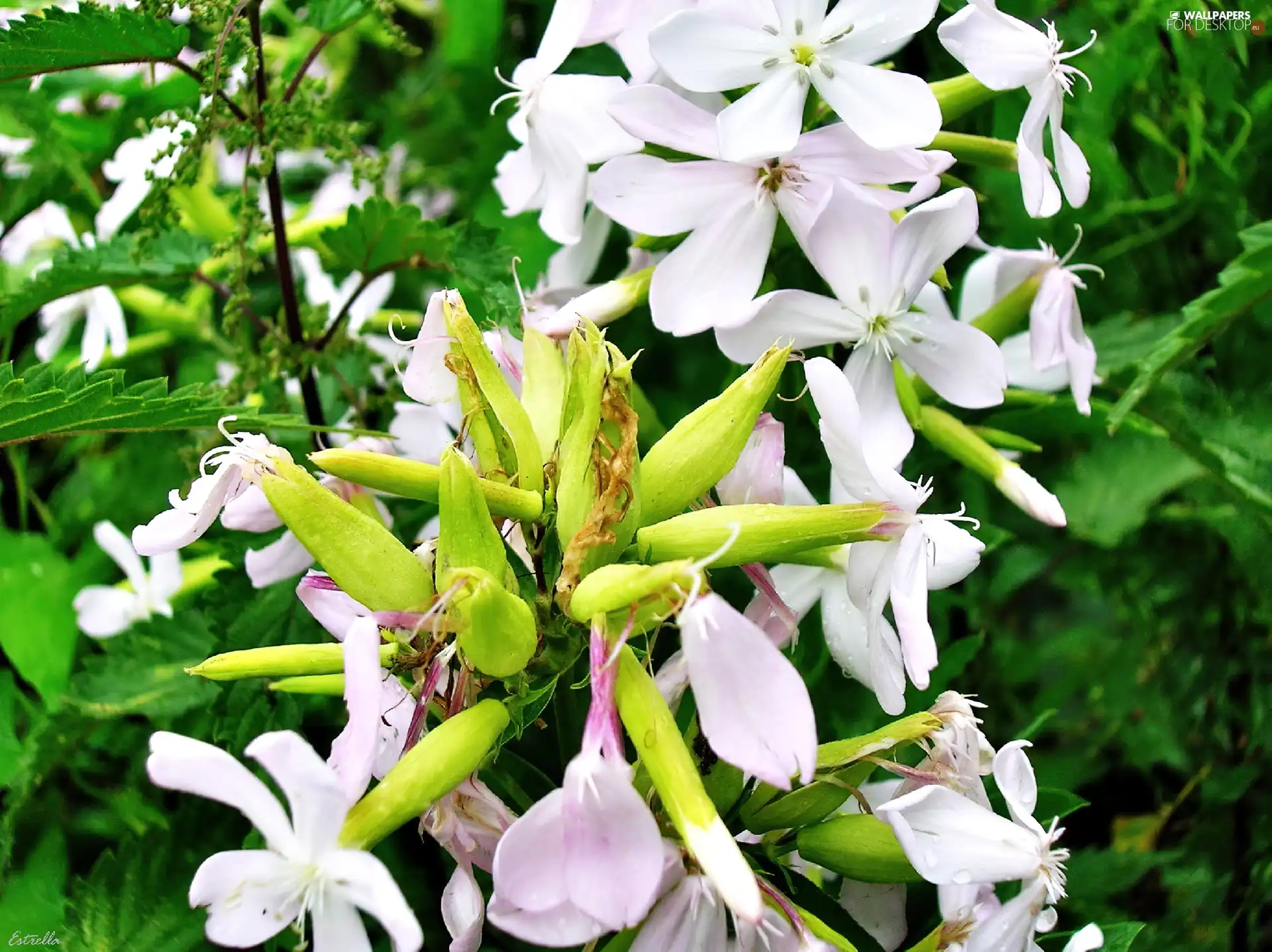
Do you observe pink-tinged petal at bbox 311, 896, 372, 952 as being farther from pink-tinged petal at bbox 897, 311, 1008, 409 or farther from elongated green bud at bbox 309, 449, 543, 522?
pink-tinged petal at bbox 897, 311, 1008, 409

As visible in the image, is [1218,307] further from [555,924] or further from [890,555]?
[555,924]

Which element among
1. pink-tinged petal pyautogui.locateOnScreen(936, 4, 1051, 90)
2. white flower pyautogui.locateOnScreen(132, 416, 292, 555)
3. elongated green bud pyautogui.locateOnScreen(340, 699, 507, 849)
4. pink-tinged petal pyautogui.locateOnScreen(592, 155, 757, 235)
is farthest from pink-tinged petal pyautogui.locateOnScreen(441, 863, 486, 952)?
pink-tinged petal pyautogui.locateOnScreen(936, 4, 1051, 90)

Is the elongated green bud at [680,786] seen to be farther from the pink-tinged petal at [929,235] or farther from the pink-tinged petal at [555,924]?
the pink-tinged petal at [929,235]

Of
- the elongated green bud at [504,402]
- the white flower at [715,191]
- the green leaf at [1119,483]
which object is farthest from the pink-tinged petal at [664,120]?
the green leaf at [1119,483]

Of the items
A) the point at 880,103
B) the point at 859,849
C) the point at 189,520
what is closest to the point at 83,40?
the point at 189,520

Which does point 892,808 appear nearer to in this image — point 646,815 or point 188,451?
point 646,815
